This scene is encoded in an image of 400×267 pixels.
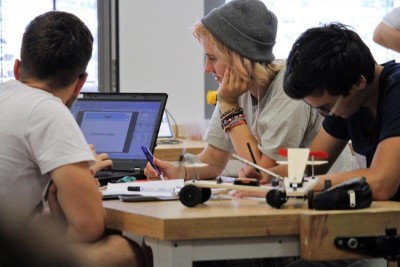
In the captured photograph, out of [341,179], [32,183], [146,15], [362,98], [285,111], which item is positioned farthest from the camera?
[146,15]

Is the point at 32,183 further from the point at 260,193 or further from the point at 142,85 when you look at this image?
the point at 142,85

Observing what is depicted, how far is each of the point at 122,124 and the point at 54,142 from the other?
1008 millimetres

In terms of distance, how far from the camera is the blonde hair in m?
2.48

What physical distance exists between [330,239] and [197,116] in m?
3.12

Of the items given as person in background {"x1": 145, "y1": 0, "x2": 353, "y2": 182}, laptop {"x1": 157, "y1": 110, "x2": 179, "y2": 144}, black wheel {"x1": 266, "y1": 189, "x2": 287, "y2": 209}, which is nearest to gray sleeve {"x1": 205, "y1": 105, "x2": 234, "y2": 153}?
person in background {"x1": 145, "y1": 0, "x2": 353, "y2": 182}

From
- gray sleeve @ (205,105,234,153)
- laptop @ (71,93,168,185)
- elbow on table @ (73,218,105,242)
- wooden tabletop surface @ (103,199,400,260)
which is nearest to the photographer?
wooden tabletop surface @ (103,199,400,260)

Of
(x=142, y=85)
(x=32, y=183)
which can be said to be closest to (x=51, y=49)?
(x=32, y=183)

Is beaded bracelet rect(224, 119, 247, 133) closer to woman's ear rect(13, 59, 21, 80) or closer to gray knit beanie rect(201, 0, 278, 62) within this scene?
gray knit beanie rect(201, 0, 278, 62)

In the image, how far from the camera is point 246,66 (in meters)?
2.48

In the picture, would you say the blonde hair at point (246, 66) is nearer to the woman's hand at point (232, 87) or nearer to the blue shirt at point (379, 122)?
the woman's hand at point (232, 87)

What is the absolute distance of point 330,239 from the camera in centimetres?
157

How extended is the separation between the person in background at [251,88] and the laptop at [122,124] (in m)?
0.14

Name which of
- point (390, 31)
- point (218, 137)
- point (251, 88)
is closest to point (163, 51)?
point (390, 31)

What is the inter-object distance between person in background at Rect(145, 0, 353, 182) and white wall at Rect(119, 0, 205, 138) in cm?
207
